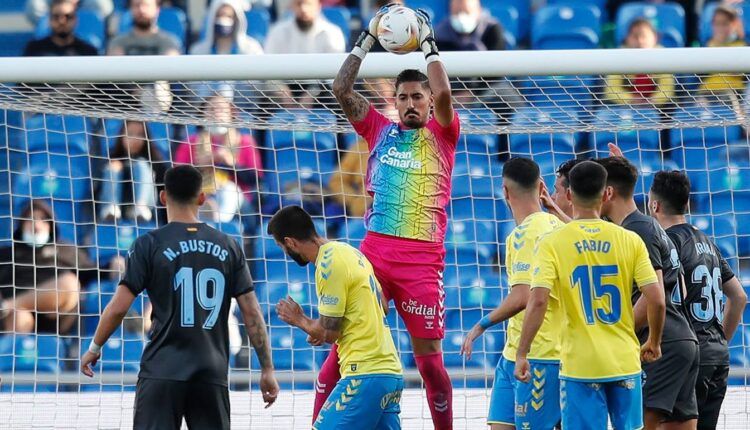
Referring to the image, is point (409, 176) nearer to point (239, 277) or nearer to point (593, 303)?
point (239, 277)

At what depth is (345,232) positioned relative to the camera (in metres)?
11.1

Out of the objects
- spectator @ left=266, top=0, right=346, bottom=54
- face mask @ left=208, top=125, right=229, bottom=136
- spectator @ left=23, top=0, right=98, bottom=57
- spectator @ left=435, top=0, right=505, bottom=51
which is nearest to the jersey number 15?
face mask @ left=208, top=125, right=229, bottom=136

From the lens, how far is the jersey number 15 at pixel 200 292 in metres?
6.43

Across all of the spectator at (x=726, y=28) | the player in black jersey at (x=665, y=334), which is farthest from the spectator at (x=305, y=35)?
the player in black jersey at (x=665, y=334)

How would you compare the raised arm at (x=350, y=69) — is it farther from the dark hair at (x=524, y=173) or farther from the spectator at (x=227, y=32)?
the spectator at (x=227, y=32)

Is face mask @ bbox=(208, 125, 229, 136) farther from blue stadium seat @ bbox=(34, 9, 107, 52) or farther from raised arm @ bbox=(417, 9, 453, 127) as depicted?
raised arm @ bbox=(417, 9, 453, 127)

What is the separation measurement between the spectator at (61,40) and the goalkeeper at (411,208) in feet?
21.1

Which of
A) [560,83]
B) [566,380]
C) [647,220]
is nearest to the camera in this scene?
[566,380]

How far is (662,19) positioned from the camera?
43.0 feet

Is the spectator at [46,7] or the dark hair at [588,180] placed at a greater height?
the spectator at [46,7]

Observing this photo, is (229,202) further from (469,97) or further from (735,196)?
(735,196)

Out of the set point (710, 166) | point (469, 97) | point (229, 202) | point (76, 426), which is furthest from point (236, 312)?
point (710, 166)

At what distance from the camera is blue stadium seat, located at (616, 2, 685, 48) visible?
1295cm

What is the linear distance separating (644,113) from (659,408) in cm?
262
